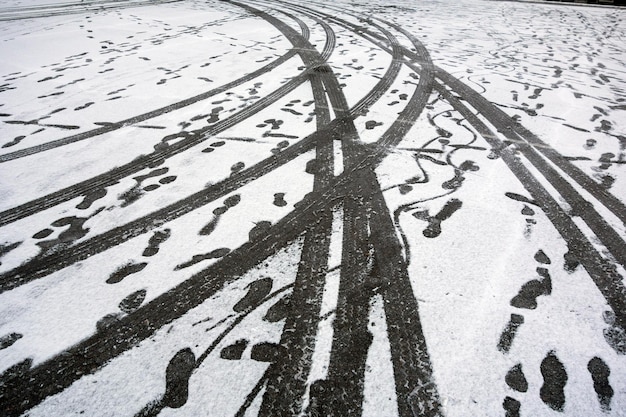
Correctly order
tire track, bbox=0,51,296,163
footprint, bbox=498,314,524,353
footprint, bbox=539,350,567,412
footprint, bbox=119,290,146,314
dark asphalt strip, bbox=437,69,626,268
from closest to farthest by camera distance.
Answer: footprint, bbox=539,350,567,412 < footprint, bbox=498,314,524,353 < footprint, bbox=119,290,146,314 < dark asphalt strip, bbox=437,69,626,268 < tire track, bbox=0,51,296,163

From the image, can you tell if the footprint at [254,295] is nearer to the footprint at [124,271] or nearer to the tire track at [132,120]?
the footprint at [124,271]

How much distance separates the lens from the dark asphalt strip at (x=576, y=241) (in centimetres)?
108

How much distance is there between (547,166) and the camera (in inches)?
68.2

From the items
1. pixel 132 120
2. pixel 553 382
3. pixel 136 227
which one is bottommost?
pixel 553 382

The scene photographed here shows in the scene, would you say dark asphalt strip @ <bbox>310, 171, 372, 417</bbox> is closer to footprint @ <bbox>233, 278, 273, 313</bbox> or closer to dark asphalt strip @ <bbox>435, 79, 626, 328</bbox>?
footprint @ <bbox>233, 278, 273, 313</bbox>

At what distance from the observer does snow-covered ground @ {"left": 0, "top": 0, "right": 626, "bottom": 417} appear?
86cm

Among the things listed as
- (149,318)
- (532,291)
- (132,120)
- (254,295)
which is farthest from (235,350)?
(132,120)

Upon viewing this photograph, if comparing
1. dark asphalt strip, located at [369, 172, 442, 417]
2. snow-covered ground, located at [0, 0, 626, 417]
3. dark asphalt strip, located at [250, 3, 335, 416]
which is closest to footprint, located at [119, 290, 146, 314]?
snow-covered ground, located at [0, 0, 626, 417]

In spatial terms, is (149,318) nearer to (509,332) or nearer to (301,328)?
(301,328)

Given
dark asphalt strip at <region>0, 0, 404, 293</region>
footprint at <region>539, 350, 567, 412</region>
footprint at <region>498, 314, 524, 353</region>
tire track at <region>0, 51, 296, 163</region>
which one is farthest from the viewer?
tire track at <region>0, 51, 296, 163</region>

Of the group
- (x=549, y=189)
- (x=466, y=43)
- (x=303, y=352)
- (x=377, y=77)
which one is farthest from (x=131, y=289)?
(x=466, y=43)

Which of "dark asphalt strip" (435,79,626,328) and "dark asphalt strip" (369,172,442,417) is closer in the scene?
"dark asphalt strip" (369,172,442,417)

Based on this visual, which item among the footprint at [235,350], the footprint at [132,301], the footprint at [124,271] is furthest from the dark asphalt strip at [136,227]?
the footprint at [235,350]

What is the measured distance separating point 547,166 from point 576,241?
59 centimetres
